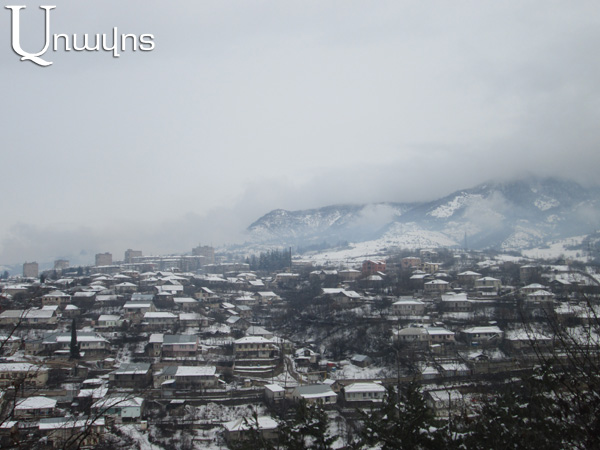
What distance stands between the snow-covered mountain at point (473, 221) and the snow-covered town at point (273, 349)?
3242cm

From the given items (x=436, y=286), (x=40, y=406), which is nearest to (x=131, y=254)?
(x=436, y=286)

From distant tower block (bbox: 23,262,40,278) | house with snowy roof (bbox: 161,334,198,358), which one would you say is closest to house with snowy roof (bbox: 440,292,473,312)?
house with snowy roof (bbox: 161,334,198,358)

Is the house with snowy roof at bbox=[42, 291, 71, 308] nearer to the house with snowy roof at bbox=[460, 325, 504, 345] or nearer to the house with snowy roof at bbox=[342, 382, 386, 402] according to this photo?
the house with snowy roof at bbox=[342, 382, 386, 402]

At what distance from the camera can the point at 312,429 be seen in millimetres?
4926

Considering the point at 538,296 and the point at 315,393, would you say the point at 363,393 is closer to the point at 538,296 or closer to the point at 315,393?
the point at 315,393

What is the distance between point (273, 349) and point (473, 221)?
5839 cm

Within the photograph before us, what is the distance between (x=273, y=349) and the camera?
706 inches

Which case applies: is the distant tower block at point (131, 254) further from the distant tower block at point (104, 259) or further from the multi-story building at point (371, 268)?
the multi-story building at point (371, 268)

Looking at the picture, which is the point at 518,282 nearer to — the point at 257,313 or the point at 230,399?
the point at 257,313

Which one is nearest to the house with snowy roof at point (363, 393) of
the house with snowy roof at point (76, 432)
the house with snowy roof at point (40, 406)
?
the house with snowy roof at point (76, 432)

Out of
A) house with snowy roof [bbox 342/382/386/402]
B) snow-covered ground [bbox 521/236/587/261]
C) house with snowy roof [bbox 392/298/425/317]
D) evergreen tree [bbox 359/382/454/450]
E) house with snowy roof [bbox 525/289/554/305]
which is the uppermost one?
evergreen tree [bbox 359/382/454/450]

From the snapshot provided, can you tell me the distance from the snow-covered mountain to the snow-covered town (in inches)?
1276

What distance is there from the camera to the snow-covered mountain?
63094 millimetres

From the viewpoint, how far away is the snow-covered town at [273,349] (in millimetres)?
11944
